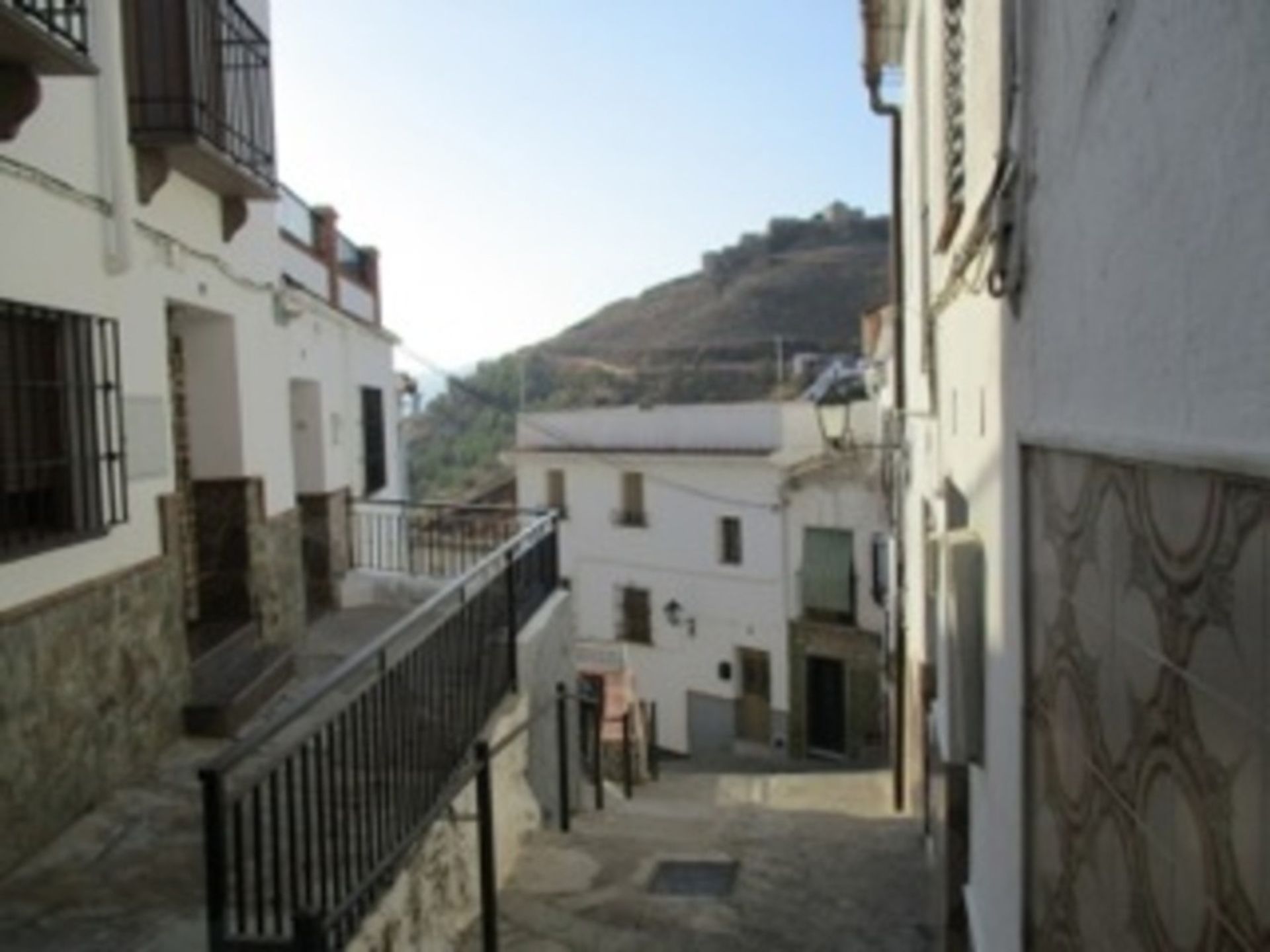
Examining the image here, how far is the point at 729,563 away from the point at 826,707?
139 inches

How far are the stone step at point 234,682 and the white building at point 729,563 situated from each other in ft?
47.4

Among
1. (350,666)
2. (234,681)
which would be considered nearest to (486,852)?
(350,666)

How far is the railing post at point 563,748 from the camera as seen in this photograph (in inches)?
329

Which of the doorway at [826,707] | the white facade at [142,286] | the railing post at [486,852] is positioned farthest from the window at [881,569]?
the railing post at [486,852]

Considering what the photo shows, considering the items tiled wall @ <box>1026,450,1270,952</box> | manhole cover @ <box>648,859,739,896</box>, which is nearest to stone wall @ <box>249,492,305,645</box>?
manhole cover @ <box>648,859,739,896</box>

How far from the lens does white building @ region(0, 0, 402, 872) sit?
528 cm

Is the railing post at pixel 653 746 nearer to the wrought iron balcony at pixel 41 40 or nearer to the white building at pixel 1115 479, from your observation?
the white building at pixel 1115 479

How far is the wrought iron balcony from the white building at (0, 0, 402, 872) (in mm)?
16

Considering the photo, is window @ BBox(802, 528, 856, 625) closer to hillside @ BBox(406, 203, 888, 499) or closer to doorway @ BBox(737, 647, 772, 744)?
doorway @ BBox(737, 647, 772, 744)

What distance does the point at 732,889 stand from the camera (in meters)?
7.24

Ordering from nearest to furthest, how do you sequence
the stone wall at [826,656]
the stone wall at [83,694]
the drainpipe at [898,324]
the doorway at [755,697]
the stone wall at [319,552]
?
the stone wall at [83,694]
the drainpipe at [898,324]
the stone wall at [319,552]
the stone wall at [826,656]
the doorway at [755,697]

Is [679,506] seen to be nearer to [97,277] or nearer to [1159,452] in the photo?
[97,277]

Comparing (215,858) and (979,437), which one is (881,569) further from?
(215,858)

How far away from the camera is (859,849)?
28.1 ft
